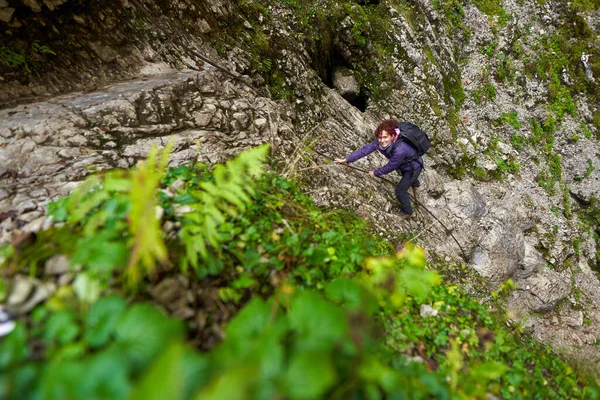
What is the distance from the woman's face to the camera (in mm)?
5383

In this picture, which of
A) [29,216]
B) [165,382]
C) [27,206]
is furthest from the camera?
[27,206]

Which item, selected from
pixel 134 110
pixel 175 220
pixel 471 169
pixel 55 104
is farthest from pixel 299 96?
pixel 471 169

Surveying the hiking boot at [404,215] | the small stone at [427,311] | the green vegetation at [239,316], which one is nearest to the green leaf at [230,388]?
the green vegetation at [239,316]

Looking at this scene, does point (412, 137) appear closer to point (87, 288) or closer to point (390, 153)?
point (390, 153)

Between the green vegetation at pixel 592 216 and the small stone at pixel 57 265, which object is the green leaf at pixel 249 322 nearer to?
the small stone at pixel 57 265

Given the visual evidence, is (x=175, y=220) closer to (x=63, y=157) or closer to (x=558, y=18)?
(x=63, y=157)

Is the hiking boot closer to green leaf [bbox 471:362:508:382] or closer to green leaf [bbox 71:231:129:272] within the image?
green leaf [bbox 471:362:508:382]

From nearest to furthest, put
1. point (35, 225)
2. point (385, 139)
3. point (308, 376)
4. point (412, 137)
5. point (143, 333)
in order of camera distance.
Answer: point (308, 376) → point (143, 333) → point (35, 225) → point (385, 139) → point (412, 137)

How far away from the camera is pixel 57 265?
71.5 inches

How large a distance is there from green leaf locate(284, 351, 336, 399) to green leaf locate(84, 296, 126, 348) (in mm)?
875

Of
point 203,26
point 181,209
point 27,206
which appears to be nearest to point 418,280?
point 181,209

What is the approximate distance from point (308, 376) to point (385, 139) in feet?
16.1

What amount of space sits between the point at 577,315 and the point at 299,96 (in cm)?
953

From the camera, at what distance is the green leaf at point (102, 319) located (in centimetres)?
138
